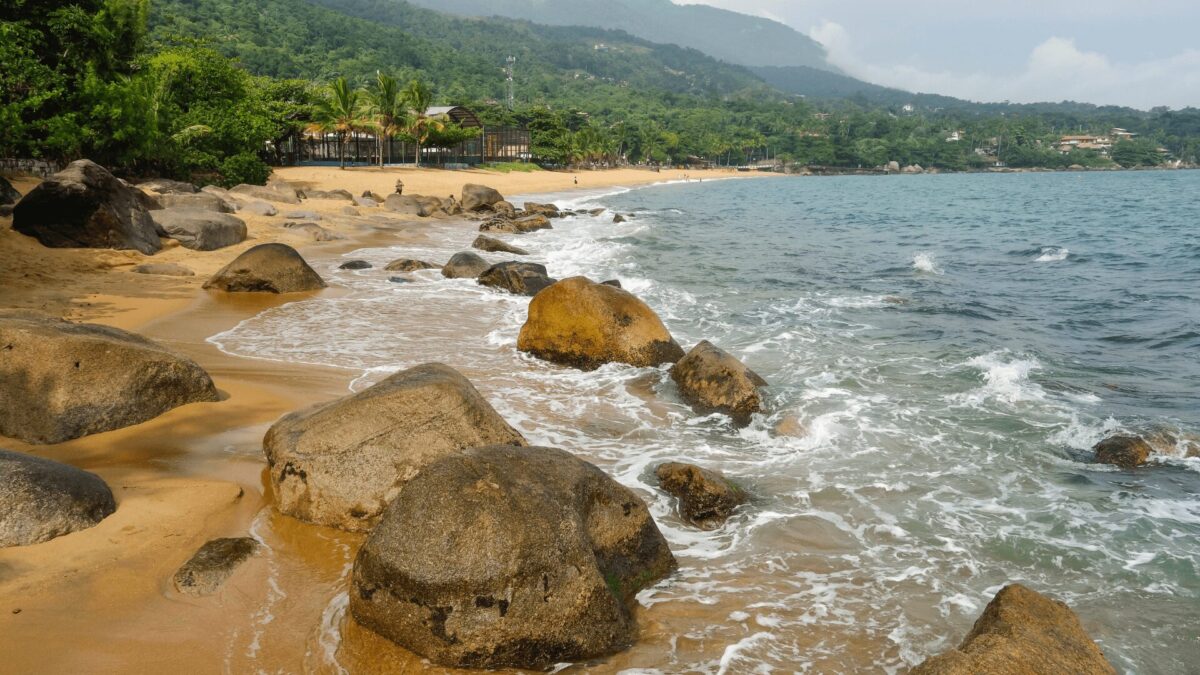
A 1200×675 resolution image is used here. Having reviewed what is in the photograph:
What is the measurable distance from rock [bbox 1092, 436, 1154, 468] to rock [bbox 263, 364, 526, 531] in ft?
21.9

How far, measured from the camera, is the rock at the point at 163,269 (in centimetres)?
1585

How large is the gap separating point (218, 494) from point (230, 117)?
105 ft

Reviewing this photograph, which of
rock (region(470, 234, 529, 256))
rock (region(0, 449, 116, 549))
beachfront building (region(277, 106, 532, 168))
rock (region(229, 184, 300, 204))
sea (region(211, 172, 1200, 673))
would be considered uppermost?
beachfront building (region(277, 106, 532, 168))

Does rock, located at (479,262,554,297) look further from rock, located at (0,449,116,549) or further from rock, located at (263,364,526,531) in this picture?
rock, located at (0,449,116,549)

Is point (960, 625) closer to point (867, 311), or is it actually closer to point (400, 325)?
point (400, 325)

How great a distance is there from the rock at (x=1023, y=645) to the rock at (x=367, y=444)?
145 inches

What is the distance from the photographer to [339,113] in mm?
57344

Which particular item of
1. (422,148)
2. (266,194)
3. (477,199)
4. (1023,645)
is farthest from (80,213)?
(422,148)

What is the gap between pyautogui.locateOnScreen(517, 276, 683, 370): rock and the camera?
11.3 meters

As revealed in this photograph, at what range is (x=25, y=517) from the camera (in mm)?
5078

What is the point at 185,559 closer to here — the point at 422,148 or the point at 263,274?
the point at 263,274

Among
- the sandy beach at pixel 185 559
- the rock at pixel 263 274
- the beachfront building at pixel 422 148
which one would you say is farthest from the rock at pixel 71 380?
the beachfront building at pixel 422 148

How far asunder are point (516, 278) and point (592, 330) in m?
5.88

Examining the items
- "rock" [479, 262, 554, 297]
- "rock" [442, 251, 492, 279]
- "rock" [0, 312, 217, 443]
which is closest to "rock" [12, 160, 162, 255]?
"rock" [442, 251, 492, 279]
